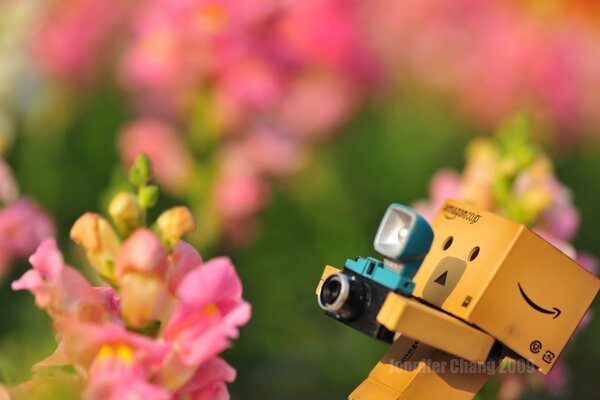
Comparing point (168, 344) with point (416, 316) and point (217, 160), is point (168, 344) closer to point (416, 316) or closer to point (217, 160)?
point (416, 316)

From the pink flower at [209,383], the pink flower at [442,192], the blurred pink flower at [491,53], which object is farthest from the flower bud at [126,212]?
the blurred pink flower at [491,53]

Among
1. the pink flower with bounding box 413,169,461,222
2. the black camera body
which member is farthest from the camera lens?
the pink flower with bounding box 413,169,461,222

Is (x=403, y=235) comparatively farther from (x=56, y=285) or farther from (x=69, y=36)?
(x=69, y=36)

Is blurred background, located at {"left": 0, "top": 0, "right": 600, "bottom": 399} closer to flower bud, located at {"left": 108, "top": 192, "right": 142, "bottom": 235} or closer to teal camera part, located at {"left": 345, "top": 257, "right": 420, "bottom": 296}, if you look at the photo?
flower bud, located at {"left": 108, "top": 192, "right": 142, "bottom": 235}

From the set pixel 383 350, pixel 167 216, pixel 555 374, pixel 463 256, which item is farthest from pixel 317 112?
pixel 167 216

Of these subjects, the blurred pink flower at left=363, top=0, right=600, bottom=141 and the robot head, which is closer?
the robot head

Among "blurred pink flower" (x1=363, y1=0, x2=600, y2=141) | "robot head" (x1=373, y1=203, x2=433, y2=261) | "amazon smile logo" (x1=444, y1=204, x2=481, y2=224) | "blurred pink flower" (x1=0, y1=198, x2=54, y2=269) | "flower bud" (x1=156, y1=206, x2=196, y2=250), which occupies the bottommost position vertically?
"blurred pink flower" (x1=0, y1=198, x2=54, y2=269)

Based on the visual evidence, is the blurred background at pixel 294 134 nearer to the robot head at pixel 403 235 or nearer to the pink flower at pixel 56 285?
the pink flower at pixel 56 285

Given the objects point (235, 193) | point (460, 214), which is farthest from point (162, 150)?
point (460, 214)
